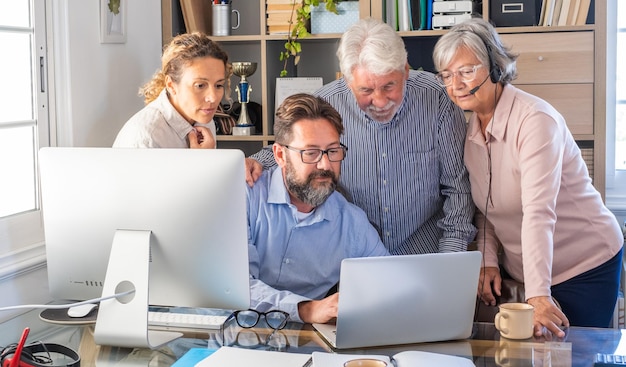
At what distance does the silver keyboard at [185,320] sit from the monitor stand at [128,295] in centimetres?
15

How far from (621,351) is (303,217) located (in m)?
1.01

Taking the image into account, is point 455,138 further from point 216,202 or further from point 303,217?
point 216,202

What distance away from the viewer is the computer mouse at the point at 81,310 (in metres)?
2.02

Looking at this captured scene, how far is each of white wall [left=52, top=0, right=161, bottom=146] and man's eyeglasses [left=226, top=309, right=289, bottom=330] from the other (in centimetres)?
136

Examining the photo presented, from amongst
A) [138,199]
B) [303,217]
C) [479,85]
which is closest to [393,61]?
[479,85]

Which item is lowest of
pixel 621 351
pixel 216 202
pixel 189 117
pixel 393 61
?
pixel 621 351

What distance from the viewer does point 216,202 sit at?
179 centimetres

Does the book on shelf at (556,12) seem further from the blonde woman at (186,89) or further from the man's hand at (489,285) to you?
the blonde woman at (186,89)

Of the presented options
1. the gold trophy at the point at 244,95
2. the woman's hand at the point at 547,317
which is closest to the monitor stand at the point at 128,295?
the woman's hand at the point at 547,317

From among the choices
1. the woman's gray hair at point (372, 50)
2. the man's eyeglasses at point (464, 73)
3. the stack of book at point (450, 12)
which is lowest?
the man's eyeglasses at point (464, 73)

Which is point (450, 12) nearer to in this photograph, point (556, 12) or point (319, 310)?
point (556, 12)

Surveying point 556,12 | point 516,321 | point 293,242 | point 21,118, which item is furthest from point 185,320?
point 556,12

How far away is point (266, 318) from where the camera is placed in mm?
1998

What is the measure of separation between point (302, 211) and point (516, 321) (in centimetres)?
82
